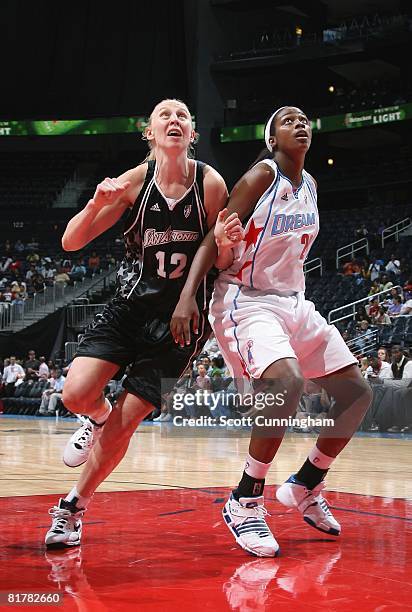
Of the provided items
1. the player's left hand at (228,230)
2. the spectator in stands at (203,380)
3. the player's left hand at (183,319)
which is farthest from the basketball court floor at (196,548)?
the spectator in stands at (203,380)

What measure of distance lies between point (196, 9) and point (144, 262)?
2342 cm

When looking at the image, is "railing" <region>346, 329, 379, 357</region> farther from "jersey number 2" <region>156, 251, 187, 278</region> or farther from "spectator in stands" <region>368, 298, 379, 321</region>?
"jersey number 2" <region>156, 251, 187, 278</region>

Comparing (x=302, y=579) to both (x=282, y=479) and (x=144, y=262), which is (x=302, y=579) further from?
(x=282, y=479)

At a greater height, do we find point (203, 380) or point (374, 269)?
point (374, 269)

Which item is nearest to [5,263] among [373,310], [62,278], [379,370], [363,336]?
[62,278]

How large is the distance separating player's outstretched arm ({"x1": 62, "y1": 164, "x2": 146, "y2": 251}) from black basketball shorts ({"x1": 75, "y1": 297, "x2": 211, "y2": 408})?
338 millimetres

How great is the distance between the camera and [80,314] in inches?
792

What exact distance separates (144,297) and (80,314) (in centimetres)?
1671

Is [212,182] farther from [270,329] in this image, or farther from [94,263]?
[94,263]

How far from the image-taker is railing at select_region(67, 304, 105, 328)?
20.0 m

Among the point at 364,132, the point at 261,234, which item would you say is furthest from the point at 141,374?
the point at 364,132

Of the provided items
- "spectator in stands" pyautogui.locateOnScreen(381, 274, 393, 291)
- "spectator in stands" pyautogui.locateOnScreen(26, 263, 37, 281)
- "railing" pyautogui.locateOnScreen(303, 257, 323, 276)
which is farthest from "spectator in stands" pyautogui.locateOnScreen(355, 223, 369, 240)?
"spectator in stands" pyautogui.locateOnScreen(26, 263, 37, 281)

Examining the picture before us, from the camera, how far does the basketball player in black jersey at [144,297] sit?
3512 millimetres

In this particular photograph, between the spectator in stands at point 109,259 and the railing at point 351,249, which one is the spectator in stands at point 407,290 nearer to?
the railing at point 351,249
